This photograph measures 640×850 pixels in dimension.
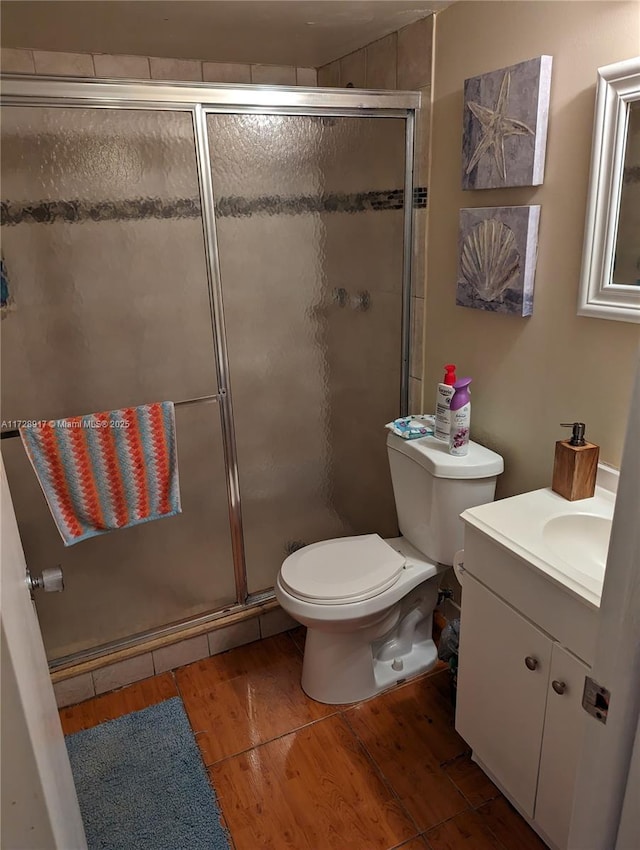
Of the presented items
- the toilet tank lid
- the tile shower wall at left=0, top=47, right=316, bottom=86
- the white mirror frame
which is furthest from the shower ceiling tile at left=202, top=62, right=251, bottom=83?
the toilet tank lid

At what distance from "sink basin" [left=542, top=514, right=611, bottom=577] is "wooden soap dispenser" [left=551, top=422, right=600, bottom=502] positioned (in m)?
0.08

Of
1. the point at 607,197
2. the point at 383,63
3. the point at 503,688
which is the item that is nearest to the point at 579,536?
the point at 503,688

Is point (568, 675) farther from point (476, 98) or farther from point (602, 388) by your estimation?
point (476, 98)

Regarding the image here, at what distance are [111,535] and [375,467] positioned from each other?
98cm

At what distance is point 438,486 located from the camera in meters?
1.81

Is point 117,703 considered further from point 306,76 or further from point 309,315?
point 306,76

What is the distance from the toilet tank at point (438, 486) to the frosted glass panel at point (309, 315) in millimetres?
321

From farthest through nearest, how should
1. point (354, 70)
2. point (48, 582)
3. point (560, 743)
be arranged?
1. point (354, 70)
2. point (560, 743)
3. point (48, 582)

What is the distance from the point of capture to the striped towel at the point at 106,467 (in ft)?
5.67

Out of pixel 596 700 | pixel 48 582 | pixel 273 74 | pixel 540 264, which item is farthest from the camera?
pixel 273 74

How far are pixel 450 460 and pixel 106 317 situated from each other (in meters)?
1.09

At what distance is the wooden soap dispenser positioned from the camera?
1.51 metres

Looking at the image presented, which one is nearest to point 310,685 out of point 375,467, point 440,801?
point 440,801

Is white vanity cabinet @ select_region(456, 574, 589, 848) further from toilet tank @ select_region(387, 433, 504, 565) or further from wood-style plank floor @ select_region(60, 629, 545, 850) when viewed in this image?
toilet tank @ select_region(387, 433, 504, 565)
